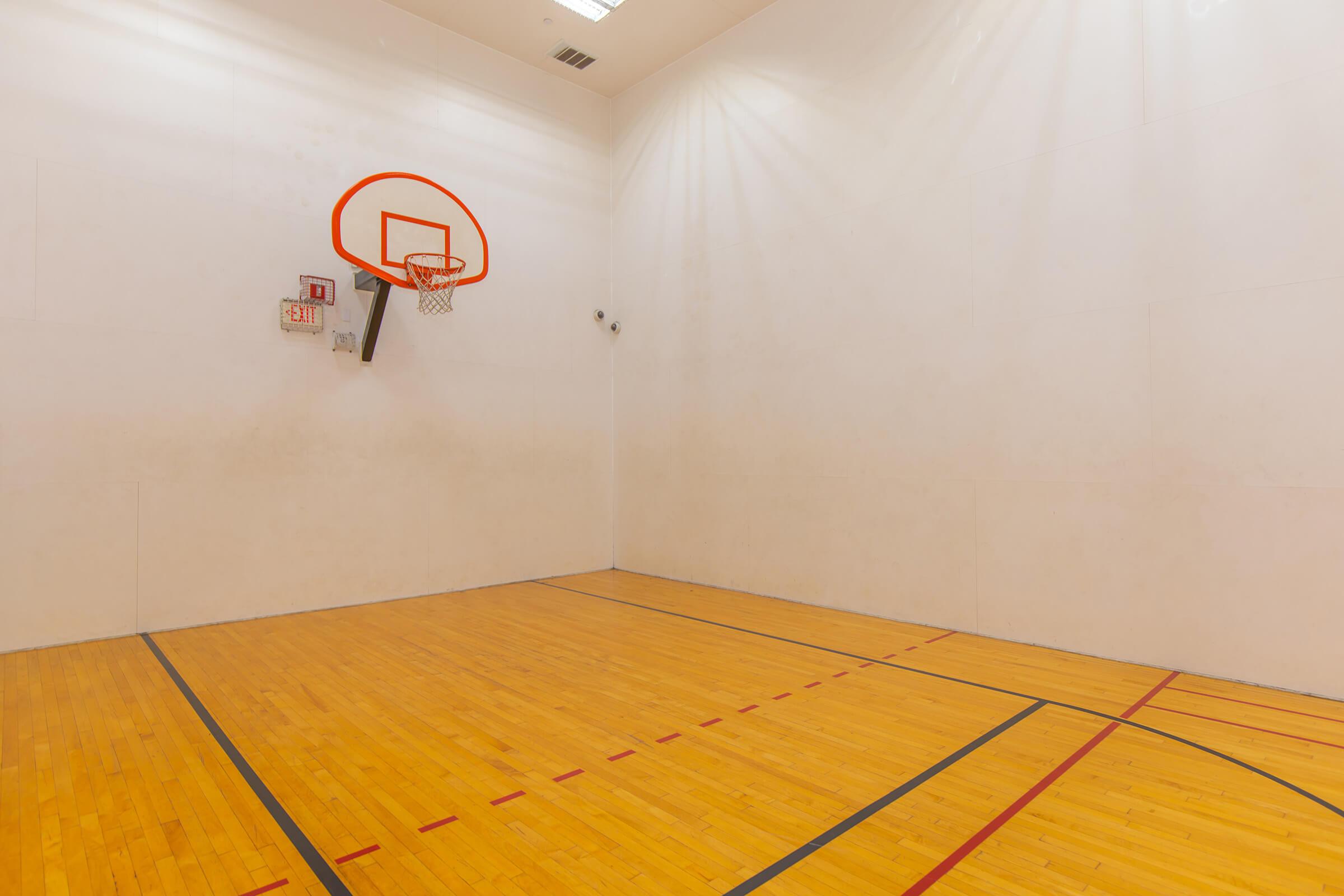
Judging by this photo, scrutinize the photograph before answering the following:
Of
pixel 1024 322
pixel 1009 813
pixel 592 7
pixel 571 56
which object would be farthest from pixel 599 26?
pixel 1009 813

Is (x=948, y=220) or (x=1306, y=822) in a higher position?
(x=948, y=220)

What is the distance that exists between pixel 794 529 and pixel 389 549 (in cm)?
316

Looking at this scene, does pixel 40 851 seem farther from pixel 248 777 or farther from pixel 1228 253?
pixel 1228 253

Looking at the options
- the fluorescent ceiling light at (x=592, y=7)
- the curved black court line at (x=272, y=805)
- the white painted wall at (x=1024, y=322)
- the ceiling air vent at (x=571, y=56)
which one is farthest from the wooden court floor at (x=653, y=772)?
the ceiling air vent at (x=571, y=56)

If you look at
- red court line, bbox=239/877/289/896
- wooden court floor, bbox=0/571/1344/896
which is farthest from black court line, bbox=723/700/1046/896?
red court line, bbox=239/877/289/896

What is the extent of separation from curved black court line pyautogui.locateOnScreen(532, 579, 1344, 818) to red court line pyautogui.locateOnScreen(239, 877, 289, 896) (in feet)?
9.57

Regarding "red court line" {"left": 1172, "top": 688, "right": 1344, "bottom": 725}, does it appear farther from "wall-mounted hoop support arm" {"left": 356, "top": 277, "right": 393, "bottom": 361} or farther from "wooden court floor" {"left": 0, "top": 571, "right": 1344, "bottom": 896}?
"wall-mounted hoop support arm" {"left": 356, "top": 277, "right": 393, "bottom": 361}

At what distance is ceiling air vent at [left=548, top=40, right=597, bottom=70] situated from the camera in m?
6.29

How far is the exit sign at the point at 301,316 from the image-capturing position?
5.11m

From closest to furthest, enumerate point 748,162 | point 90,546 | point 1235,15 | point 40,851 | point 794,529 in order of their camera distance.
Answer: point 40,851
point 1235,15
point 90,546
point 794,529
point 748,162

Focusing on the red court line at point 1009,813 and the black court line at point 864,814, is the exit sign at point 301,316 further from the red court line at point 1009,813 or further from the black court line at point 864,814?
the red court line at point 1009,813

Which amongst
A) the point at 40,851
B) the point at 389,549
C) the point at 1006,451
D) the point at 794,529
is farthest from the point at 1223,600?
the point at 389,549

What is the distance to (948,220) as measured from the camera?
4668mm

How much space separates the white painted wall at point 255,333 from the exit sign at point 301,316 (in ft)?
0.33
